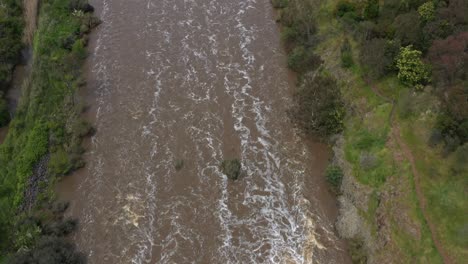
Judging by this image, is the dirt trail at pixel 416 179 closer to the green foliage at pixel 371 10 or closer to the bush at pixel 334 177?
the bush at pixel 334 177

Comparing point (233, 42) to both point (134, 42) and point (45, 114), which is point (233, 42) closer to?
point (134, 42)

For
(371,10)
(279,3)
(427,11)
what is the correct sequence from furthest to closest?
(279,3) → (371,10) → (427,11)

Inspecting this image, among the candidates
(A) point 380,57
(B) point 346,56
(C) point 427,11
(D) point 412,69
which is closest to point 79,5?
(B) point 346,56

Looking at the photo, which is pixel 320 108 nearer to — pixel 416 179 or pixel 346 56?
pixel 346 56

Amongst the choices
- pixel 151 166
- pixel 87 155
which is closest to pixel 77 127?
pixel 87 155

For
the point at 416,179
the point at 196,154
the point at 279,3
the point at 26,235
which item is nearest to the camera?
the point at 26,235

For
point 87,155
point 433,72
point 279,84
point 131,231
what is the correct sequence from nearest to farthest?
point 131,231 → point 433,72 → point 87,155 → point 279,84

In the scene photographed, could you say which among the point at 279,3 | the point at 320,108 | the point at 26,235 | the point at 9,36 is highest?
the point at 320,108

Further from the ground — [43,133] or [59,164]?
[43,133]
